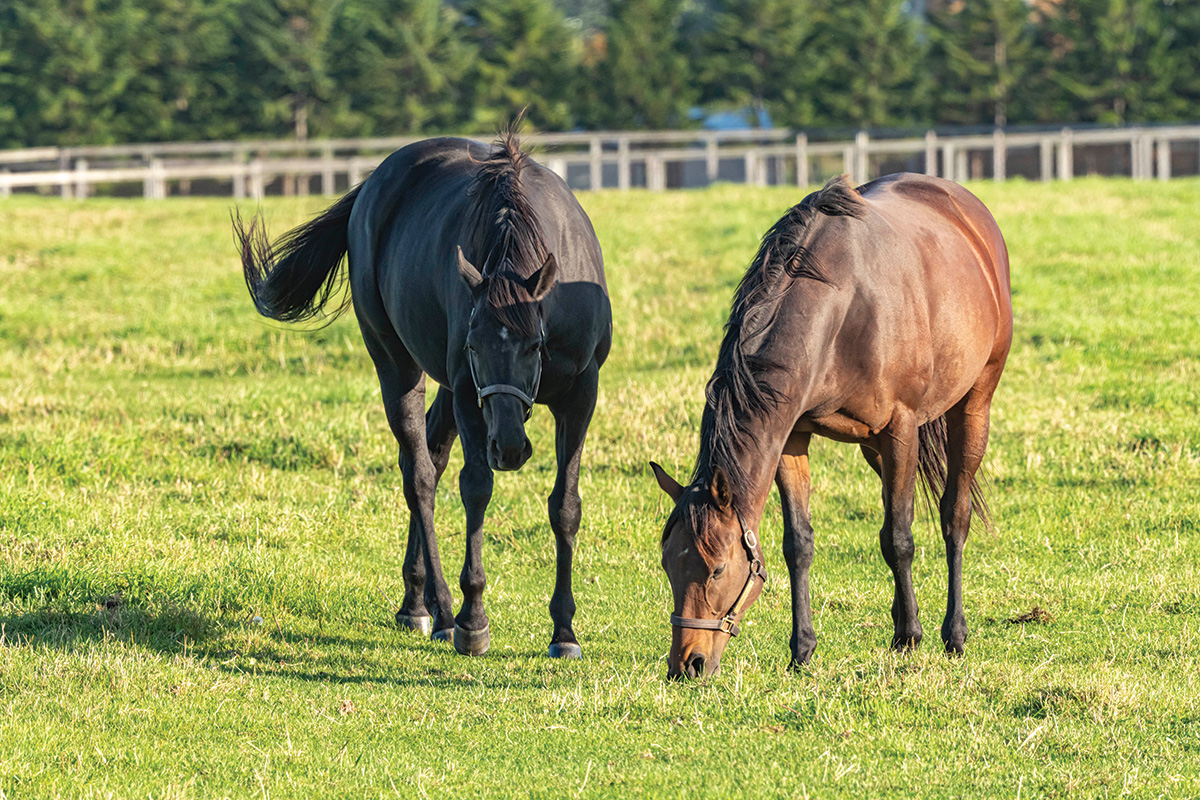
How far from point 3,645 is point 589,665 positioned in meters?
2.59

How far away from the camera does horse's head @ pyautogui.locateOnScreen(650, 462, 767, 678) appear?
4.79 metres

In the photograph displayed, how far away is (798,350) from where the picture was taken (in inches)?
202

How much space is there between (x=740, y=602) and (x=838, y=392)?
1.06 m

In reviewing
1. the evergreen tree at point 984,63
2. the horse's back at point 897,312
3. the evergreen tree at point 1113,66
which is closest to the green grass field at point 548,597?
the horse's back at point 897,312

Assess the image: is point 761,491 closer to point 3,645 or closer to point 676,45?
point 3,645

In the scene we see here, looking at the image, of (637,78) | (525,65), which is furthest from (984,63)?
(525,65)

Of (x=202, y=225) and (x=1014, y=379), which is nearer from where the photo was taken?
(x=1014, y=379)

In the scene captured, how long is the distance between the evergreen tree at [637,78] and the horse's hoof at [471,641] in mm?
38989

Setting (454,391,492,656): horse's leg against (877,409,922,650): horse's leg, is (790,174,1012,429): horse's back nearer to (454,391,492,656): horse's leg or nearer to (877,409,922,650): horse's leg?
(877,409,922,650): horse's leg

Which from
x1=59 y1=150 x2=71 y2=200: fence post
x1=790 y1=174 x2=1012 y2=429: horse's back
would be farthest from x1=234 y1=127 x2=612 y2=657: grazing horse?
x1=59 y1=150 x2=71 y2=200: fence post

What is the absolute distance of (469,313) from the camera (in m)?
5.60

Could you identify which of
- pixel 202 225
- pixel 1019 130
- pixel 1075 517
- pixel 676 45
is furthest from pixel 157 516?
pixel 676 45

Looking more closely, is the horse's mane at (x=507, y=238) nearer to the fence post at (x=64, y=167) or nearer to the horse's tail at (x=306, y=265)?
the horse's tail at (x=306, y=265)

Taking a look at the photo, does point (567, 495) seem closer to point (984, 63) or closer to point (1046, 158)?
point (1046, 158)
